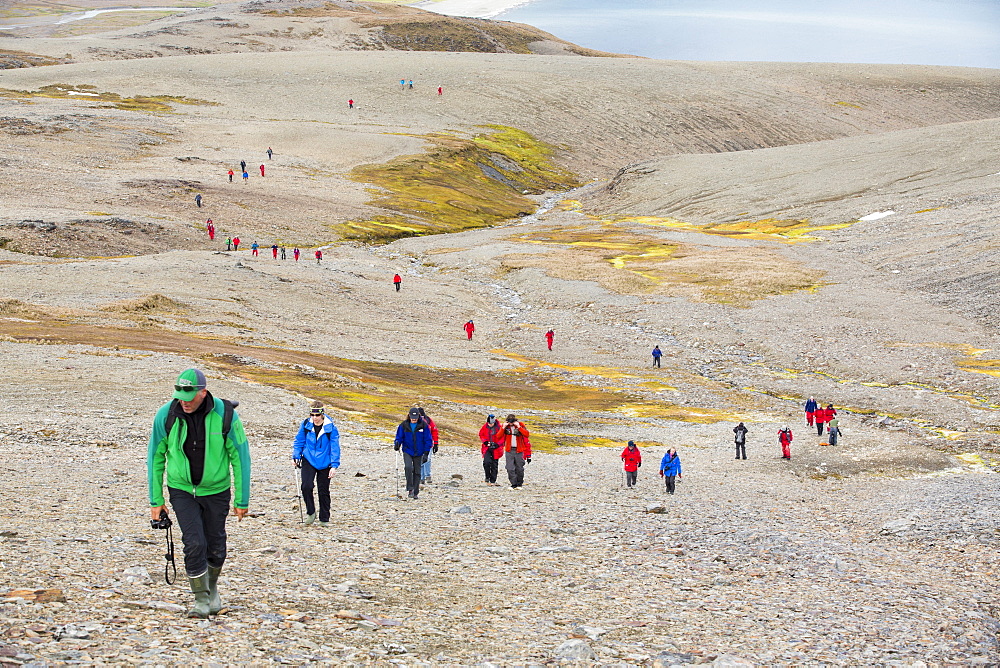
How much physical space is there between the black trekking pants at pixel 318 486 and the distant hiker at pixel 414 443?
359 centimetres

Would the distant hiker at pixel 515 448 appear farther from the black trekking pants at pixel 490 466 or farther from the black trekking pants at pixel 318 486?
the black trekking pants at pixel 318 486

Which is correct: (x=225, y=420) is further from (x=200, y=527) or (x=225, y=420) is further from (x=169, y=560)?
(x=169, y=560)

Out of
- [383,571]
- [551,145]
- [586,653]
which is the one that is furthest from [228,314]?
[551,145]

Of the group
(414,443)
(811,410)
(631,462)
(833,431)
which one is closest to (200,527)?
(414,443)

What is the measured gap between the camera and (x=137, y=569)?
1264 centimetres

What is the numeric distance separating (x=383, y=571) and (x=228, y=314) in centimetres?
4694

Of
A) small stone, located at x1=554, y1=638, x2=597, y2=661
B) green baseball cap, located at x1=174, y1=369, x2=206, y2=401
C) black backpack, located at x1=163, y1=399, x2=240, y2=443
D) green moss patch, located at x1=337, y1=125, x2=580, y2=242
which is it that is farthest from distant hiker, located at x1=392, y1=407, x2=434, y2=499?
green moss patch, located at x1=337, y1=125, x2=580, y2=242

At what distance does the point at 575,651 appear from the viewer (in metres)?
11.7

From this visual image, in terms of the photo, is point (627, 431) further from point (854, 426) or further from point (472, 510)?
point (472, 510)

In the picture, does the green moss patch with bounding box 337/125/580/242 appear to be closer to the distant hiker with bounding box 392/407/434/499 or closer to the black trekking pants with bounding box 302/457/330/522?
the distant hiker with bounding box 392/407/434/499

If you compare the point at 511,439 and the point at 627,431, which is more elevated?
the point at 511,439

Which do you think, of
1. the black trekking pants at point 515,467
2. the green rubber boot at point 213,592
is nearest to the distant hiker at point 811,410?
the black trekking pants at point 515,467

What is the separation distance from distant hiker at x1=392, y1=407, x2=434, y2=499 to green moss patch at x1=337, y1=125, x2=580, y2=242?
258 feet

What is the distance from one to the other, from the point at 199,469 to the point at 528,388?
39321 millimetres
